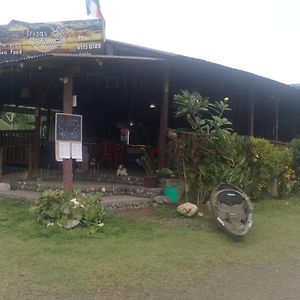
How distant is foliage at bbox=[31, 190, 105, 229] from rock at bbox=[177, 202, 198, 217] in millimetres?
1803

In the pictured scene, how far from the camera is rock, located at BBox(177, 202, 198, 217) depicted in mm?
8977

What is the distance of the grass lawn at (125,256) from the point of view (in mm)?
5148

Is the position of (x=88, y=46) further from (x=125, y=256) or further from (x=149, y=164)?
(x=125, y=256)

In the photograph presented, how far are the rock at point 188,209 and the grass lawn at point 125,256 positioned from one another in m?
0.18

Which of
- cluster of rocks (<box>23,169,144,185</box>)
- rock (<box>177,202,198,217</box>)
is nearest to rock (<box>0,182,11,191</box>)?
cluster of rocks (<box>23,169,144,185</box>)

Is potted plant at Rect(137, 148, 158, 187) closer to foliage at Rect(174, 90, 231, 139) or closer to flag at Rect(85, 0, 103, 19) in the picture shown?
foliage at Rect(174, 90, 231, 139)

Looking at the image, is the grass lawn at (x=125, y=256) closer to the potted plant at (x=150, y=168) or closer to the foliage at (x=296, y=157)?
the potted plant at (x=150, y=168)

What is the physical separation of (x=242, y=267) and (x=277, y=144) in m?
8.16

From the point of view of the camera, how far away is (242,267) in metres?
6.21

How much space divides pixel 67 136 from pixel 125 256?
3.01 m

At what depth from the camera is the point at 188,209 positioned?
900 cm

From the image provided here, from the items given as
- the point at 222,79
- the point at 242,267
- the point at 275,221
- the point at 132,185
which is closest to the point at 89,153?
the point at 132,185

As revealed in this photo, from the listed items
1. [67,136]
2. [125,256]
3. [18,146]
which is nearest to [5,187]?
[18,146]

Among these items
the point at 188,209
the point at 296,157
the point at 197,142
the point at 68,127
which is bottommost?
the point at 188,209
